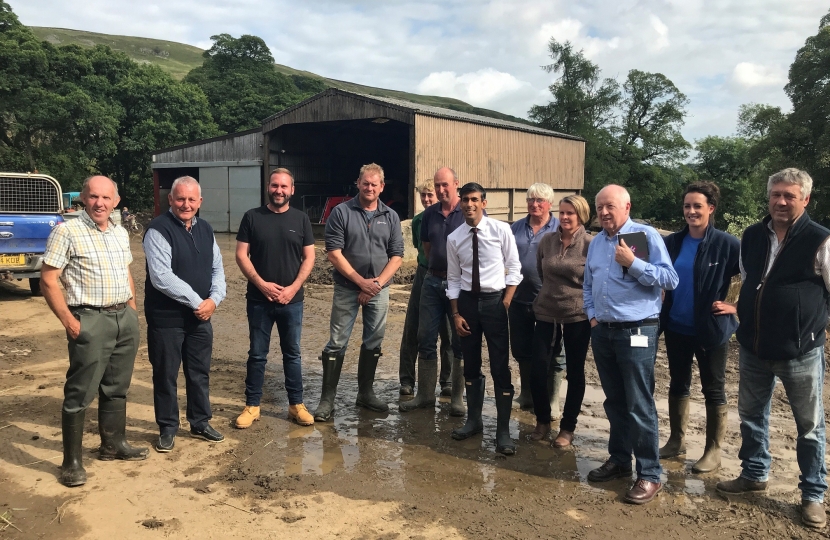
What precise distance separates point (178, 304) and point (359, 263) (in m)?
1.45

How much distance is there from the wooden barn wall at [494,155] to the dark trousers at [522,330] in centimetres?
1456

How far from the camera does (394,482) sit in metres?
3.99

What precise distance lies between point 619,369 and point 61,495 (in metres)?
3.48

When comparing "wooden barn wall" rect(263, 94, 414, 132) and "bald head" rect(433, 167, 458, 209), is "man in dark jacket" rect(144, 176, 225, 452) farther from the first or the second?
"wooden barn wall" rect(263, 94, 414, 132)

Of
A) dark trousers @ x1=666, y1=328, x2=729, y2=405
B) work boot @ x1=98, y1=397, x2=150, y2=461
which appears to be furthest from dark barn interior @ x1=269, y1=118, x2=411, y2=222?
dark trousers @ x1=666, y1=328, x2=729, y2=405

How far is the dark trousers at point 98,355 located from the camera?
391 centimetres

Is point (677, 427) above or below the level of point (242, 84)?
below

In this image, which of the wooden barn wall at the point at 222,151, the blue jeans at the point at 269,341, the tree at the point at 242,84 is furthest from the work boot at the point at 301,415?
the tree at the point at 242,84

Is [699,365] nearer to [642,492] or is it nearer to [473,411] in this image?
[642,492]

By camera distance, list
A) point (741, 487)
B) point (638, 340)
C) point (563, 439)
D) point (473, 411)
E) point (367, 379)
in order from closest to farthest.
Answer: point (638, 340) < point (741, 487) < point (563, 439) < point (473, 411) < point (367, 379)

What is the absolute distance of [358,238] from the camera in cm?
514

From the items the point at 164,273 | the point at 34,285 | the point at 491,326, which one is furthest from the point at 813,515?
the point at 34,285

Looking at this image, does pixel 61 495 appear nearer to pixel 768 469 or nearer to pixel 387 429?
pixel 387 429

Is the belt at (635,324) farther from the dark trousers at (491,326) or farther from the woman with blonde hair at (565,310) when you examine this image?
the dark trousers at (491,326)
